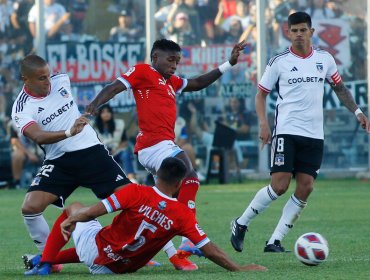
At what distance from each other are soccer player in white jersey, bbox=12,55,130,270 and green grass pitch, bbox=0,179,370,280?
61cm

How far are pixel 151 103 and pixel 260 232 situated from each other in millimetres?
3074

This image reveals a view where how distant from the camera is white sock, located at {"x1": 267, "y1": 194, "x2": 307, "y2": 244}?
11367 mm

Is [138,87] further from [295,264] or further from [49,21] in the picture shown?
[49,21]

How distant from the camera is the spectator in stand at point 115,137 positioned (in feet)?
70.3

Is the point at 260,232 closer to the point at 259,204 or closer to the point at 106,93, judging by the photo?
the point at 259,204

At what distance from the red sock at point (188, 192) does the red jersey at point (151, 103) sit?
0.57m

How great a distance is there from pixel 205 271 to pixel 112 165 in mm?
1386

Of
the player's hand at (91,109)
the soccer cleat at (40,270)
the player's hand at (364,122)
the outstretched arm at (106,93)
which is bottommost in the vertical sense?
the soccer cleat at (40,270)

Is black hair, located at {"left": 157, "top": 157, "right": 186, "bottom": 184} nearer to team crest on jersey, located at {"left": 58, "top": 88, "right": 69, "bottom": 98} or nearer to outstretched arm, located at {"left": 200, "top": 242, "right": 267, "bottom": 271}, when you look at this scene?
outstretched arm, located at {"left": 200, "top": 242, "right": 267, "bottom": 271}

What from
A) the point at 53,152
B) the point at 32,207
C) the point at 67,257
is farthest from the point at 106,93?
the point at 67,257

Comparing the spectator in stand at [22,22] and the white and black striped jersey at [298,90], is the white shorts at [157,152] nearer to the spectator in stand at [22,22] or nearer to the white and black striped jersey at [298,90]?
the white and black striped jersey at [298,90]

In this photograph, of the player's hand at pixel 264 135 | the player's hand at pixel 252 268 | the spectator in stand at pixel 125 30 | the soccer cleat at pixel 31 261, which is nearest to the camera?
the player's hand at pixel 252 268

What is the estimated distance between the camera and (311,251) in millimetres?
9672

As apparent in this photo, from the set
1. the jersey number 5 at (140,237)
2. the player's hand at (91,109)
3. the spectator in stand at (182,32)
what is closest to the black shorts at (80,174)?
the player's hand at (91,109)
